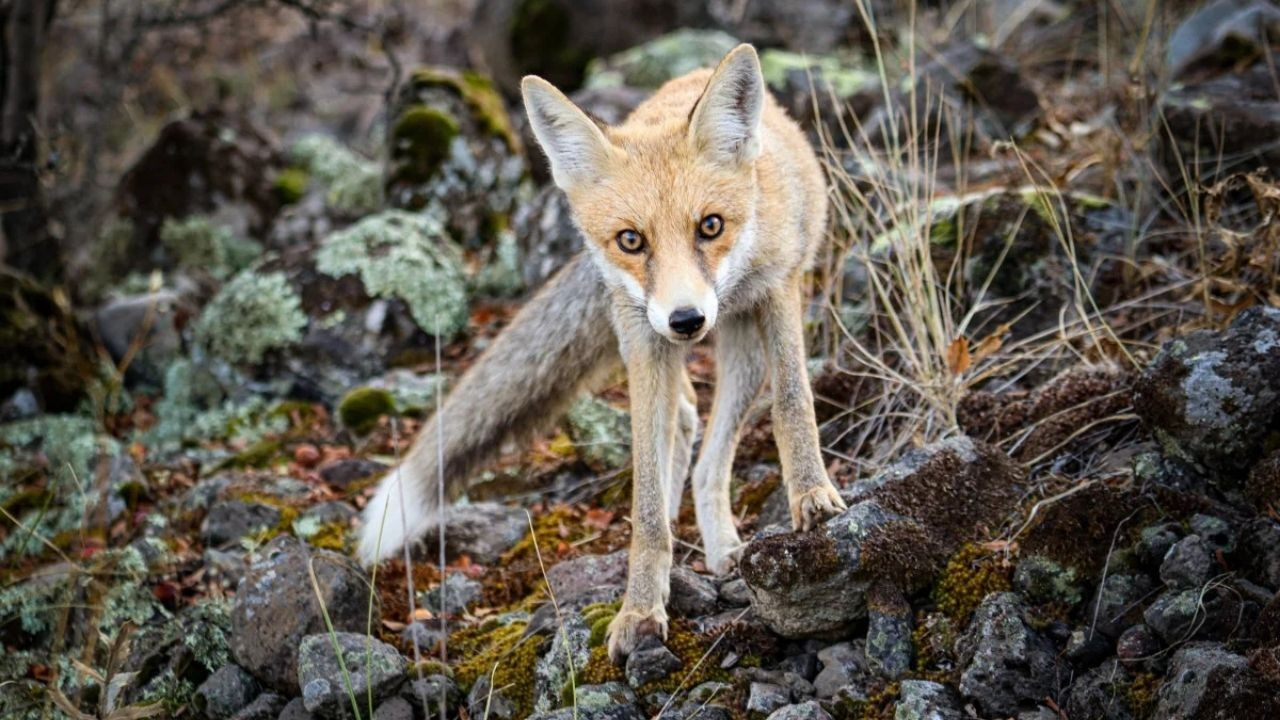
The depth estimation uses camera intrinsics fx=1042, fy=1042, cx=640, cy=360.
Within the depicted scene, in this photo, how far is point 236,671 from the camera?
3986 mm

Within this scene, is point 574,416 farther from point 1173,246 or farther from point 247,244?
point 247,244

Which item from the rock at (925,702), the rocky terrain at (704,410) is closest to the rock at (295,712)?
the rocky terrain at (704,410)

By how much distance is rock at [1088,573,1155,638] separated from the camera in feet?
10.5

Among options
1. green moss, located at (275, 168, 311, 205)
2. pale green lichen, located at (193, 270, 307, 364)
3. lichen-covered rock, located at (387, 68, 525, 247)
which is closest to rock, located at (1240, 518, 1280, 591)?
pale green lichen, located at (193, 270, 307, 364)

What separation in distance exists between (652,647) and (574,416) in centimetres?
217

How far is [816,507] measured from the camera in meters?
3.64

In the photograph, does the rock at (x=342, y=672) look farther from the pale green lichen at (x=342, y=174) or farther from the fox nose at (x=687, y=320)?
the pale green lichen at (x=342, y=174)

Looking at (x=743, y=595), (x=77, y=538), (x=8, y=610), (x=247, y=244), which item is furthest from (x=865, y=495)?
(x=247, y=244)

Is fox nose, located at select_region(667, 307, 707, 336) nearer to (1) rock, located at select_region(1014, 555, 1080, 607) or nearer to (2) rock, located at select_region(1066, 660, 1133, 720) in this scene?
(1) rock, located at select_region(1014, 555, 1080, 607)

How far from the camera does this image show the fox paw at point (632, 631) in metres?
3.65

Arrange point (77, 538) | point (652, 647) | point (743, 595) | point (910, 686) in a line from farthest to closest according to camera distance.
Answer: point (77, 538)
point (743, 595)
point (652, 647)
point (910, 686)

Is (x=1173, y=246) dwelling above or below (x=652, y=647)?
above

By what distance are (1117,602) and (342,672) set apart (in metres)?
2.57

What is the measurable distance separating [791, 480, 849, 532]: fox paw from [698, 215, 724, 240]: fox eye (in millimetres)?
964
